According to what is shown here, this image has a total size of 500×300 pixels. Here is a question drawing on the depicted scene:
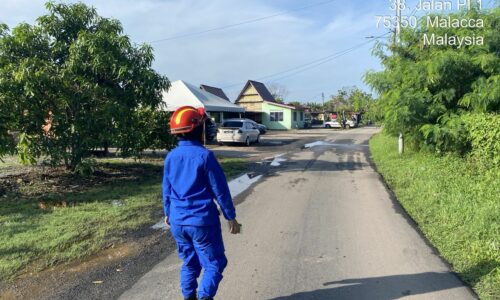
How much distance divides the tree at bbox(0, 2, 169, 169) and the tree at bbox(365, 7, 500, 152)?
7.32 metres

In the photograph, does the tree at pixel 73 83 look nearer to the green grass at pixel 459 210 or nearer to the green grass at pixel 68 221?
the green grass at pixel 68 221

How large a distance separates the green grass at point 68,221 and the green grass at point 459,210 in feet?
14.4

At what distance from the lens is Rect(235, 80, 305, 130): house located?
47.1 m

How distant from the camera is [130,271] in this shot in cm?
455

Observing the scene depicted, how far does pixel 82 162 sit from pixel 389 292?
298 inches

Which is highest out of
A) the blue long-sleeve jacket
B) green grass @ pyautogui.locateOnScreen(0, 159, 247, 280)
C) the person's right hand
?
the blue long-sleeve jacket

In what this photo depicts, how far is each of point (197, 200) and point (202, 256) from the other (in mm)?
467

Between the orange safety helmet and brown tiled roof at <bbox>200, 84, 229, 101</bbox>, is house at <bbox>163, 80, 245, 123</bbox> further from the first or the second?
the orange safety helmet

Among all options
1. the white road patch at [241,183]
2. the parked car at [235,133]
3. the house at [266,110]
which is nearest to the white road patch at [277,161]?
→ the white road patch at [241,183]

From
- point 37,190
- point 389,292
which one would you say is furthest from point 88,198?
point 389,292

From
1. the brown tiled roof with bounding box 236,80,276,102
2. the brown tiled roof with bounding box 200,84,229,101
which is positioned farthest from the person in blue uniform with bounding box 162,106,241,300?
the brown tiled roof with bounding box 236,80,276,102

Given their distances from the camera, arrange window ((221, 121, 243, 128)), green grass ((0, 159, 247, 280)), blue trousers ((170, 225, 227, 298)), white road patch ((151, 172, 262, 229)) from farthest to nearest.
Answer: window ((221, 121, 243, 128)), white road patch ((151, 172, 262, 229)), green grass ((0, 159, 247, 280)), blue trousers ((170, 225, 227, 298))

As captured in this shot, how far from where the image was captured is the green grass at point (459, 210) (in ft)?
14.5

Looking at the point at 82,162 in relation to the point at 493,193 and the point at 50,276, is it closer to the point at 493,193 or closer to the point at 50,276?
the point at 50,276
